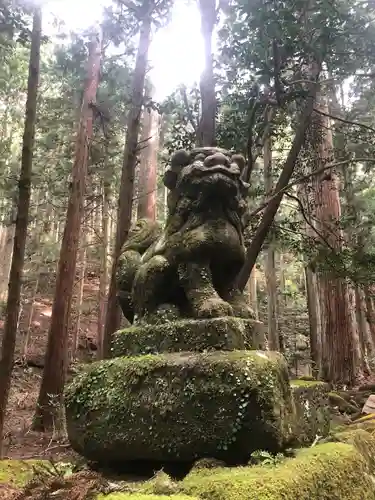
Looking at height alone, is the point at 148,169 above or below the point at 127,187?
above

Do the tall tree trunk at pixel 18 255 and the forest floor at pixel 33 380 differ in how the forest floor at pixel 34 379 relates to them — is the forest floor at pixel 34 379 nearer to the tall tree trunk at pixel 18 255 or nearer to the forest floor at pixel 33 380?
the forest floor at pixel 33 380

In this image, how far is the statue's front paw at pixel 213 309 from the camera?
309cm

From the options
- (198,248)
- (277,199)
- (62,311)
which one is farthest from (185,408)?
(62,311)

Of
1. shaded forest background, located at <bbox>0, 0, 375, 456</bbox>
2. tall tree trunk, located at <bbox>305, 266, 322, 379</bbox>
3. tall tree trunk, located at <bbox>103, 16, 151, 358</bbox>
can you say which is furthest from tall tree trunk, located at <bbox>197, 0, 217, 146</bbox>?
tall tree trunk, located at <bbox>305, 266, 322, 379</bbox>

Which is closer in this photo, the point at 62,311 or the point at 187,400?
the point at 187,400

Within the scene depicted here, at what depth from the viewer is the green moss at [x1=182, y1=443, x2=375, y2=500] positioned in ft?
6.48

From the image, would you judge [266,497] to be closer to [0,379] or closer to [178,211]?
[178,211]

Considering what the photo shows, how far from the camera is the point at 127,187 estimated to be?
21.0 ft

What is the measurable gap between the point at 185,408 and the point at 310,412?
1.19 meters

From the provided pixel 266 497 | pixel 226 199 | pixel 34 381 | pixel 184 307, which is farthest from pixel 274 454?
pixel 34 381

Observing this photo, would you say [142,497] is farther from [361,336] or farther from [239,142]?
[361,336]

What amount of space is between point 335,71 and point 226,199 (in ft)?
15.5

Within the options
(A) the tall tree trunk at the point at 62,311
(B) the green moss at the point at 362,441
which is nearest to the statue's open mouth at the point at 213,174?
(B) the green moss at the point at 362,441

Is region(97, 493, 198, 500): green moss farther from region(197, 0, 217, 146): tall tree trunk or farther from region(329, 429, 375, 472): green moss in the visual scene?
region(197, 0, 217, 146): tall tree trunk
